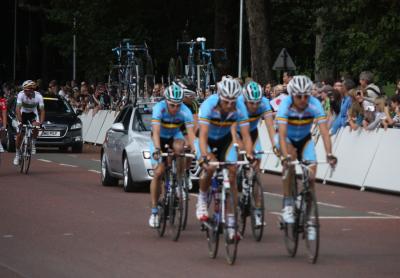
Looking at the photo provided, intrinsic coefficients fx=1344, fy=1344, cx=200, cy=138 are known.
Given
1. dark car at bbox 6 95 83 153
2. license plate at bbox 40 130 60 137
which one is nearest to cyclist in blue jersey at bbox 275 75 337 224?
dark car at bbox 6 95 83 153

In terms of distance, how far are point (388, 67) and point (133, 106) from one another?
48.7 feet

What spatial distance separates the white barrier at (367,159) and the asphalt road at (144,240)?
331 millimetres

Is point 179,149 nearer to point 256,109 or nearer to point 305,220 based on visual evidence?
point 256,109

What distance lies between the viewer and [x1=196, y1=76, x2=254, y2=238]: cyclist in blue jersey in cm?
1339

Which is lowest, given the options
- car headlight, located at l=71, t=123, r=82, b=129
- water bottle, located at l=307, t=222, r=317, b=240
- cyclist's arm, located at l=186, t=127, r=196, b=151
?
car headlight, located at l=71, t=123, r=82, b=129

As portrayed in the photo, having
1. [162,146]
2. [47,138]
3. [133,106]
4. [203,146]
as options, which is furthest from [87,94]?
[203,146]

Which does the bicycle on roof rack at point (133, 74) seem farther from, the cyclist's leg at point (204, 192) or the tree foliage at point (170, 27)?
the cyclist's leg at point (204, 192)

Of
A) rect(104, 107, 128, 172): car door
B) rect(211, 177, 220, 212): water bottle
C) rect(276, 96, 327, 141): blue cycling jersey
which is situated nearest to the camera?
rect(211, 177, 220, 212): water bottle

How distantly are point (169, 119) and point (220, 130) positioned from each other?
1.59 metres

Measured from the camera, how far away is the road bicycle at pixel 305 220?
1270cm

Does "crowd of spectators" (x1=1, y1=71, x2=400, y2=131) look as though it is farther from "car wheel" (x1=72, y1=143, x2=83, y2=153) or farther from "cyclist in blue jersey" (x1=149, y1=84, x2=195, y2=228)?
"car wheel" (x1=72, y1=143, x2=83, y2=153)

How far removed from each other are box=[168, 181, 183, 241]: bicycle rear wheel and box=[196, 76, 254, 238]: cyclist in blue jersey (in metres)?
0.65

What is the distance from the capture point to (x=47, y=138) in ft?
117

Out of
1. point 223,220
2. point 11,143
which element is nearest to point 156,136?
point 223,220
